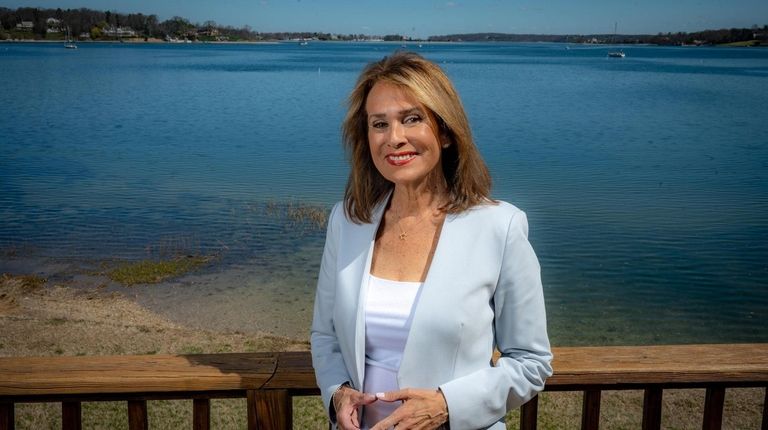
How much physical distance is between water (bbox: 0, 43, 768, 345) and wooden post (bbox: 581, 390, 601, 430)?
1.27 m

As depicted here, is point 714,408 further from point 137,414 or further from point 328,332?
point 137,414

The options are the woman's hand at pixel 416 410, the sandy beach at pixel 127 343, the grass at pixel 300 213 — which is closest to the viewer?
the woman's hand at pixel 416 410

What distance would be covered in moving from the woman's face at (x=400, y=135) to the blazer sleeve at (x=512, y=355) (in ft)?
1.14

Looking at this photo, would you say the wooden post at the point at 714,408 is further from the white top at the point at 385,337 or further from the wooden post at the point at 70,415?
the wooden post at the point at 70,415

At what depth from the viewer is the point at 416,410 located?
1.87 metres

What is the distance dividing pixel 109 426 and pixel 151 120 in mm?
31685

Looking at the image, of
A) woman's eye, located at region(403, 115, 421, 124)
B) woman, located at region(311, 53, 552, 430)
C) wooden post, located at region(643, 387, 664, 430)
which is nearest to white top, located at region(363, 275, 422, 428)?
woman, located at region(311, 53, 552, 430)

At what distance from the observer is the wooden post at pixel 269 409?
6.91ft

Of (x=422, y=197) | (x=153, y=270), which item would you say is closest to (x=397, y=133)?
(x=422, y=197)

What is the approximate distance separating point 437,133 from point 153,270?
1043 cm

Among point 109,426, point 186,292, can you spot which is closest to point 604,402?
point 109,426

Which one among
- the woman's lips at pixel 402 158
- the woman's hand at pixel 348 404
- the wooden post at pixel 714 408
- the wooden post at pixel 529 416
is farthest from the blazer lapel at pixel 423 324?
the wooden post at pixel 714 408

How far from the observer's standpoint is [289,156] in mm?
24172

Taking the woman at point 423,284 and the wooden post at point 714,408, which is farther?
the wooden post at point 714,408
